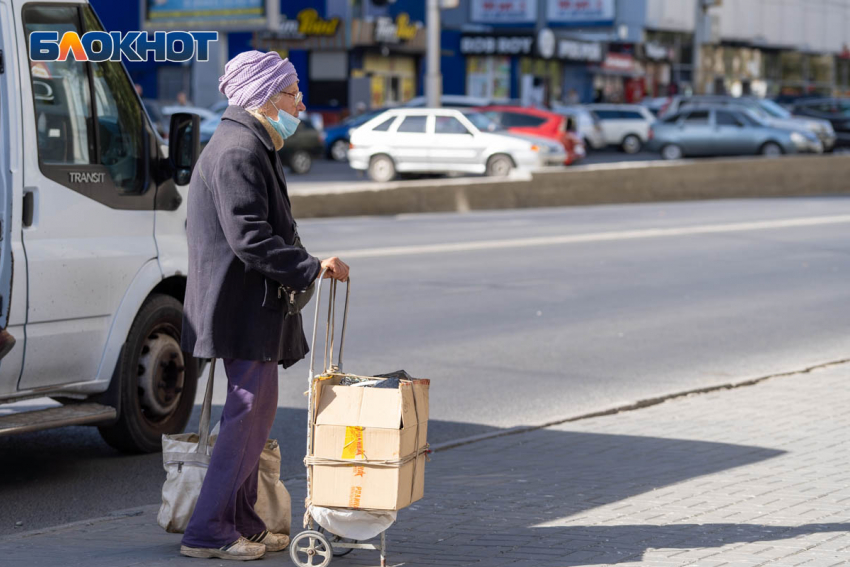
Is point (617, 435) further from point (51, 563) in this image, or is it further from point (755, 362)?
point (51, 563)

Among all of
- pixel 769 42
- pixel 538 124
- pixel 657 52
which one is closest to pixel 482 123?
pixel 538 124

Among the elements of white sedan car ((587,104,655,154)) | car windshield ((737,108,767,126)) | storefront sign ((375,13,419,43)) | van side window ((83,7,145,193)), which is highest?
van side window ((83,7,145,193))

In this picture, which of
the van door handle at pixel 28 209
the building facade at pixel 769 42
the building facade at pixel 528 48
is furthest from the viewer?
the building facade at pixel 769 42

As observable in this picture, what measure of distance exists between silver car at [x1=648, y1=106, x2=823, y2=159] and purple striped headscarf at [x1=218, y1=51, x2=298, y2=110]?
34.1 m

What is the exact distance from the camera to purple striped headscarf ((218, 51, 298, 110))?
451 centimetres

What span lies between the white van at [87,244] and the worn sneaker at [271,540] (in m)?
1.34

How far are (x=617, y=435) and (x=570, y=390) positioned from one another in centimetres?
149

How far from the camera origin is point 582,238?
19.0 metres

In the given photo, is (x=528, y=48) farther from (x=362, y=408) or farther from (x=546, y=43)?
(x=362, y=408)

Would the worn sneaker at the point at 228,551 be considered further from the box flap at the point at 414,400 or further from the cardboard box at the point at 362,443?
the box flap at the point at 414,400

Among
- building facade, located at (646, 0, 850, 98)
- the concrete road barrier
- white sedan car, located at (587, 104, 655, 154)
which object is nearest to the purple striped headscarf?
the concrete road barrier

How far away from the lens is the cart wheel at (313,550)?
14.6 feet

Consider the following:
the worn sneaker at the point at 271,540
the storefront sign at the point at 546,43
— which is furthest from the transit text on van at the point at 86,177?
the storefront sign at the point at 546,43

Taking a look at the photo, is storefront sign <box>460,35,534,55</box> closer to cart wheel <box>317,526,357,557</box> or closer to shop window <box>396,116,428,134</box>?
shop window <box>396,116,428,134</box>
